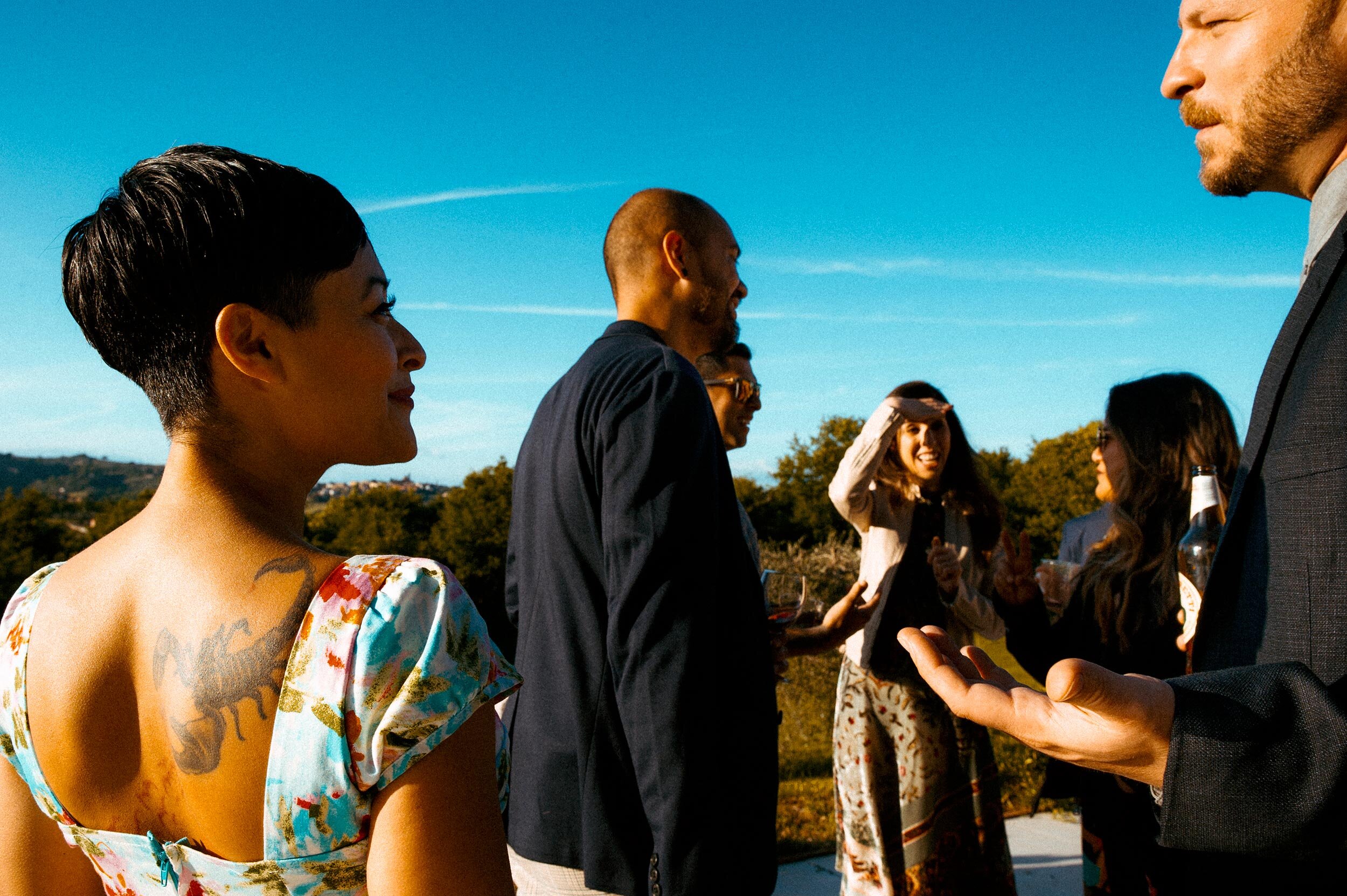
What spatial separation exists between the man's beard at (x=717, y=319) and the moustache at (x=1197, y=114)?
63.4 inches

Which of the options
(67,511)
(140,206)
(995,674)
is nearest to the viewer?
(140,206)

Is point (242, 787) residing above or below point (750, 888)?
above

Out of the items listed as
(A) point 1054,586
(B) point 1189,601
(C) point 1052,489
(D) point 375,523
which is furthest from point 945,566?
(C) point 1052,489

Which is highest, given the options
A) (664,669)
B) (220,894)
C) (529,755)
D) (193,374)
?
(193,374)

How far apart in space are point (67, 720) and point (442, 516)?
749cm

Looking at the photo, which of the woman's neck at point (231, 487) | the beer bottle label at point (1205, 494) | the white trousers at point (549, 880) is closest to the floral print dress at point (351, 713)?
the woman's neck at point (231, 487)

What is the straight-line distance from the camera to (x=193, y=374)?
4.51 ft

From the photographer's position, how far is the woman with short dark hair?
1211 mm

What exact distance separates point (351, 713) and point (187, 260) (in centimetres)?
72

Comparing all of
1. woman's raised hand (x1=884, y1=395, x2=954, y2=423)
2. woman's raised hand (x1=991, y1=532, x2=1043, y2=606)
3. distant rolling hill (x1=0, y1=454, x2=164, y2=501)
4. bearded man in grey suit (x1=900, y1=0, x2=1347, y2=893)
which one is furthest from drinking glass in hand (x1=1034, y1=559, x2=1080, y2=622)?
distant rolling hill (x1=0, y1=454, x2=164, y2=501)

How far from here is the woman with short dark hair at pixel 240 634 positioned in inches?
47.7

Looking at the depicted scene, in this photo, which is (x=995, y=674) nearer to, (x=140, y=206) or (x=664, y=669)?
(x=664, y=669)

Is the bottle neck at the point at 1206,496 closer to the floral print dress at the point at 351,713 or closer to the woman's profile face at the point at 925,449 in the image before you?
the woman's profile face at the point at 925,449

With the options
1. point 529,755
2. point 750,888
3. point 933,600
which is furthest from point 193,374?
point 933,600
